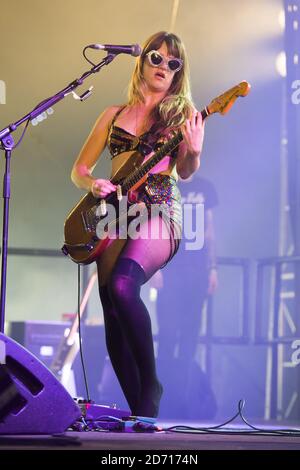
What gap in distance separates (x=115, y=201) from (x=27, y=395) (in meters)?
1.05

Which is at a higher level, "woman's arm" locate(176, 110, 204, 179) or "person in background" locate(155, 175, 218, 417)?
"woman's arm" locate(176, 110, 204, 179)

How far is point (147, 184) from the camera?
2.79 m

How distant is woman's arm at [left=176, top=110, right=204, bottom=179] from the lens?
267cm

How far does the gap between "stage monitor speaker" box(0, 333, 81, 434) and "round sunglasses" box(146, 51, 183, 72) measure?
1459 millimetres

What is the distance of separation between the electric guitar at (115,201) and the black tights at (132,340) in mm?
209

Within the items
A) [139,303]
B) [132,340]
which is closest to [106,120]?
[139,303]

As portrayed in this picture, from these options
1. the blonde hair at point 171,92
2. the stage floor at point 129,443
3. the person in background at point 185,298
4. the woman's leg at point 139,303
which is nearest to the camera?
the stage floor at point 129,443

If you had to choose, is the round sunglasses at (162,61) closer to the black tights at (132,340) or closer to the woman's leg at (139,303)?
the woman's leg at (139,303)

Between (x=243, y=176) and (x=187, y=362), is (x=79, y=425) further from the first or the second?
(x=243, y=176)

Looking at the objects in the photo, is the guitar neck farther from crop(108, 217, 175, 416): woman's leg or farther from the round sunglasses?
the round sunglasses

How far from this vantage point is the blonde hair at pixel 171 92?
2.87 m

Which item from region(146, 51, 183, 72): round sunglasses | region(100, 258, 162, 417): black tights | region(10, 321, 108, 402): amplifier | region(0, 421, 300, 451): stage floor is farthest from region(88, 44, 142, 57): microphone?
region(10, 321, 108, 402): amplifier

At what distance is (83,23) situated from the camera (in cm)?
454

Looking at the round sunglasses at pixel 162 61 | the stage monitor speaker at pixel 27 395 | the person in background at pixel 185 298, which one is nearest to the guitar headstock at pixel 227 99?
the round sunglasses at pixel 162 61
